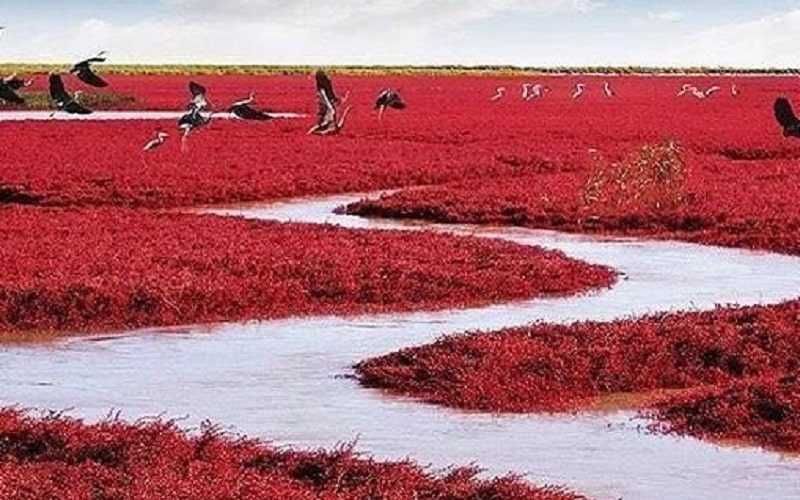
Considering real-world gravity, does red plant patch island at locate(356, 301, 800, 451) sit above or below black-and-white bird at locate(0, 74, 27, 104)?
below

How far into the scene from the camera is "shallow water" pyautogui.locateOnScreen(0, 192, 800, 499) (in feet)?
39.4

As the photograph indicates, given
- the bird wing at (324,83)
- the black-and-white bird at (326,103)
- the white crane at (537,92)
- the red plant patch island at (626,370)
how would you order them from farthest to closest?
1. the white crane at (537,92)
2. the black-and-white bird at (326,103)
3. the bird wing at (324,83)
4. the red plant patch island at (626,370)

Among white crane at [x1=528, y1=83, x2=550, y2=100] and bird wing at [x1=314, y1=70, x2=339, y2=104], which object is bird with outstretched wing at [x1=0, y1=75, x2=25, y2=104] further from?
white crane at [x1=528, y1=83, x2=550, y2=100]

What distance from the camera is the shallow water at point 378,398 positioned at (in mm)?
12023

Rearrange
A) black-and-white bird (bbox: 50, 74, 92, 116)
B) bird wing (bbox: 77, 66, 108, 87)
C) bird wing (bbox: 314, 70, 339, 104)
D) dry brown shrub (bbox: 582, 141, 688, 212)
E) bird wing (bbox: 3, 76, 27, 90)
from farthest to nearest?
bird wing (bbox: 314, 70, 339, 104) < dry brown shrub (bbox: 582, 141, 688, 212) < black-and-white bird (bbox: 50, 74, 92, 116) < bird wing (bbox: 3, 76, 27, 90) < bird wing (bbox: 77, 66, 108, 87)

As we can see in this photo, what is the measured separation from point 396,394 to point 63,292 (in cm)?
590

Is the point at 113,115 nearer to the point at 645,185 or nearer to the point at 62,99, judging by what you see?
the point at 645,185

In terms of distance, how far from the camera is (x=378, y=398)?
48.0ft

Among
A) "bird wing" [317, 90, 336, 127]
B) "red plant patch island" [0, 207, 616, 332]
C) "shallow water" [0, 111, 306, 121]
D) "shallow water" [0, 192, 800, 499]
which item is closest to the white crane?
"shallow water" [0, 111, 306, 121]

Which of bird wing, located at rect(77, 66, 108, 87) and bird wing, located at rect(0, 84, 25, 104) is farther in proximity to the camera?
bird wing, located at rect(77, 66, 108, 87)

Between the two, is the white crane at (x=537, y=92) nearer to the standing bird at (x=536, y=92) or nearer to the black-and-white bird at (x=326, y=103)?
the standing bird at (x=536, y=92)

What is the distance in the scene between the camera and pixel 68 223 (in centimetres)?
2675

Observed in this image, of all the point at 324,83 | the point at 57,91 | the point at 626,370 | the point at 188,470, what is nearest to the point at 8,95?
the point at 57,91

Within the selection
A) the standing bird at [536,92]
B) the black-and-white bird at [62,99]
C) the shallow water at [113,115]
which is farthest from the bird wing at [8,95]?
the standing bird at [536,92]
